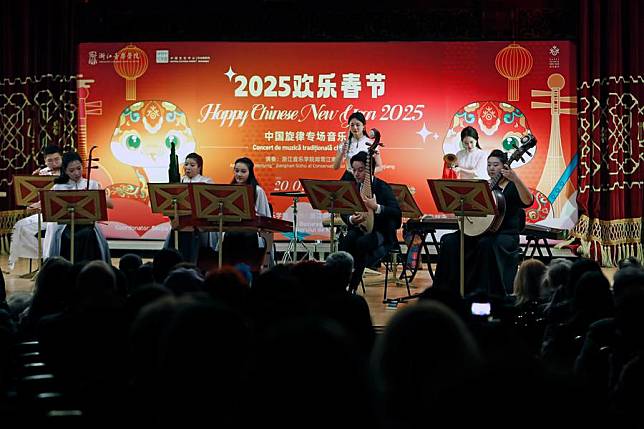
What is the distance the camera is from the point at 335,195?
802cm

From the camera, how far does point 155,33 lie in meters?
11.9

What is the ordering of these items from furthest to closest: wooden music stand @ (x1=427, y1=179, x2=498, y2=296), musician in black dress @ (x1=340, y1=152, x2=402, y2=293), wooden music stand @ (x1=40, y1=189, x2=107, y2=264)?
musician in black dress @ (x1=340, y1=152, x2=402, y2=293), wooden music stand @ (x1=40, y1=189, x2=107, y2=264), wooden music stand @ (x1=427, y1=179, x2=498, y2=296)

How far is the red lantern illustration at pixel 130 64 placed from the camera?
11883mm

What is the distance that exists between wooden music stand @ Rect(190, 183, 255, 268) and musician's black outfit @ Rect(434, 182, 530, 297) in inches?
66.7

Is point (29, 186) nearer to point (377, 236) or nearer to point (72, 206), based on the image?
point (72, 206)

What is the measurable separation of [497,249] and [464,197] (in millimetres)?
775

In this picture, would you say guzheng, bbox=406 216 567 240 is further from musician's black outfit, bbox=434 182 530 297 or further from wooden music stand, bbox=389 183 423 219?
musician's black outfit, bbox=434 182 530 297

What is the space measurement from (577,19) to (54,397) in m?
9.31

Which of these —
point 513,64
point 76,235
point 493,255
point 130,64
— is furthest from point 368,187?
point 130,64

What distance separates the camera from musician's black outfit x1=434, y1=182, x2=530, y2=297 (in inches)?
323

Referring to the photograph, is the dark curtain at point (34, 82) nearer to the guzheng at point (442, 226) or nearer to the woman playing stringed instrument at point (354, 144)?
the woman playing stringed instrument at point (354, 144)

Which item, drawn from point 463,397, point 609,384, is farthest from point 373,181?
point 463,397

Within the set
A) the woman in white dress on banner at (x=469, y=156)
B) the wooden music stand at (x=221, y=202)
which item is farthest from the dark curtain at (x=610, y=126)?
the wooden music stand at (x=221, y=202)

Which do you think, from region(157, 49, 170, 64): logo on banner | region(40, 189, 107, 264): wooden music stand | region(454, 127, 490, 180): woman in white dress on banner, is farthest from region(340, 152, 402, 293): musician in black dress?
region(157, 49, 170, 64): logo on banner
